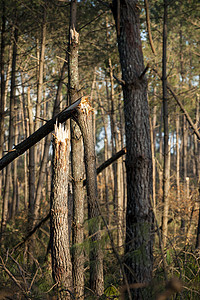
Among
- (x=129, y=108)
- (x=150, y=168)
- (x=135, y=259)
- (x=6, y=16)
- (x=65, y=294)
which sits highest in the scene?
(x=6, y=16)

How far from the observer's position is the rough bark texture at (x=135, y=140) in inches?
127

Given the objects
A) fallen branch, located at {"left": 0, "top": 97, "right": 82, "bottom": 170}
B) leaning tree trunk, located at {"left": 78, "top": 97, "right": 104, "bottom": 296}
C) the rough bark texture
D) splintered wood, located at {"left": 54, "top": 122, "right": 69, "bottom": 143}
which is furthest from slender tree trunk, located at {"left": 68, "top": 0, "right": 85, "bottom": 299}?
the rough bark texture

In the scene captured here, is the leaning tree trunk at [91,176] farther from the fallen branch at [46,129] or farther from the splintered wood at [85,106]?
the fallen branch at [46,129]

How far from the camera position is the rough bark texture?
3.24 metres

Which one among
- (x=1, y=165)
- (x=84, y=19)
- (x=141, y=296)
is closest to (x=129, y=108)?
(x=141, y=296)

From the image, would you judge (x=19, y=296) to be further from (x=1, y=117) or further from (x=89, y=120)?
(x=1, y=117)

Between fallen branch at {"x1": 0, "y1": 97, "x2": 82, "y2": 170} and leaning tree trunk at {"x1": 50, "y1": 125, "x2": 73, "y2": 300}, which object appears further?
fallen branch at {"x1": 0, "y1": 97, "x2": 82, "y2": 170}

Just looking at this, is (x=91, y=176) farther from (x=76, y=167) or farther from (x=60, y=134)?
(x=60, y=134)

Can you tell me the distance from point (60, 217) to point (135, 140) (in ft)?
4.59

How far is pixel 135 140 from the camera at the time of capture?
3424mm

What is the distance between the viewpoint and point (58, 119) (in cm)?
424

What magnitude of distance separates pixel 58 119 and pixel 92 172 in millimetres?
1027

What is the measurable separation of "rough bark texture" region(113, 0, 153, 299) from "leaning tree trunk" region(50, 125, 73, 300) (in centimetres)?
90

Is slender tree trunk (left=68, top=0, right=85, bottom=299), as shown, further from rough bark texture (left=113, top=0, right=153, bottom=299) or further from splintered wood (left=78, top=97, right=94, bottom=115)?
rough bark texture (left=113, top=0, right=153, bottom=299)
